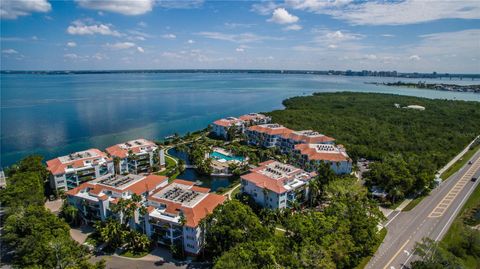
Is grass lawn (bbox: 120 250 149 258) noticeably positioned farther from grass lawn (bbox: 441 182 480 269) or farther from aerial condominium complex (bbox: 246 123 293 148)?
aerial condominium complex (bbox: 246 123 293 148)

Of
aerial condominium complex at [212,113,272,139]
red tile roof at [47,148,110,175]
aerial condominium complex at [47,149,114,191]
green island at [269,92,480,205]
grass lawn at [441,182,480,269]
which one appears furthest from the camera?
aerial condominium complex at [212,113,272,139]

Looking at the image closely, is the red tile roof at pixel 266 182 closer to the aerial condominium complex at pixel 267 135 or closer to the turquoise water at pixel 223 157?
the turquoise water at pixel 223 157

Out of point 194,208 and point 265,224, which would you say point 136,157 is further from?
point 265,224

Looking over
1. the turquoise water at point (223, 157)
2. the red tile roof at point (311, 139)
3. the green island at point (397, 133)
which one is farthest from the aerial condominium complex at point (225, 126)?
the red tile roof at point (311, 139)

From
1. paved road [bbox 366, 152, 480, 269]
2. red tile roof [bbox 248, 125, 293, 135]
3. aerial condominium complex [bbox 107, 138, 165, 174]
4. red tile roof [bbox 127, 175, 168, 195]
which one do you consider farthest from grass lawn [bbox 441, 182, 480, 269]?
aerial condominium complex [bbox 107, 138, 165, 174]

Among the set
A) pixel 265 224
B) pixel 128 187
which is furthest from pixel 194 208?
pixel 128 187

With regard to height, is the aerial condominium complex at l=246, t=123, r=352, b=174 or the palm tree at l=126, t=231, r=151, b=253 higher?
the aerial condominium complex at l=246, t=123, r=352, b=174
